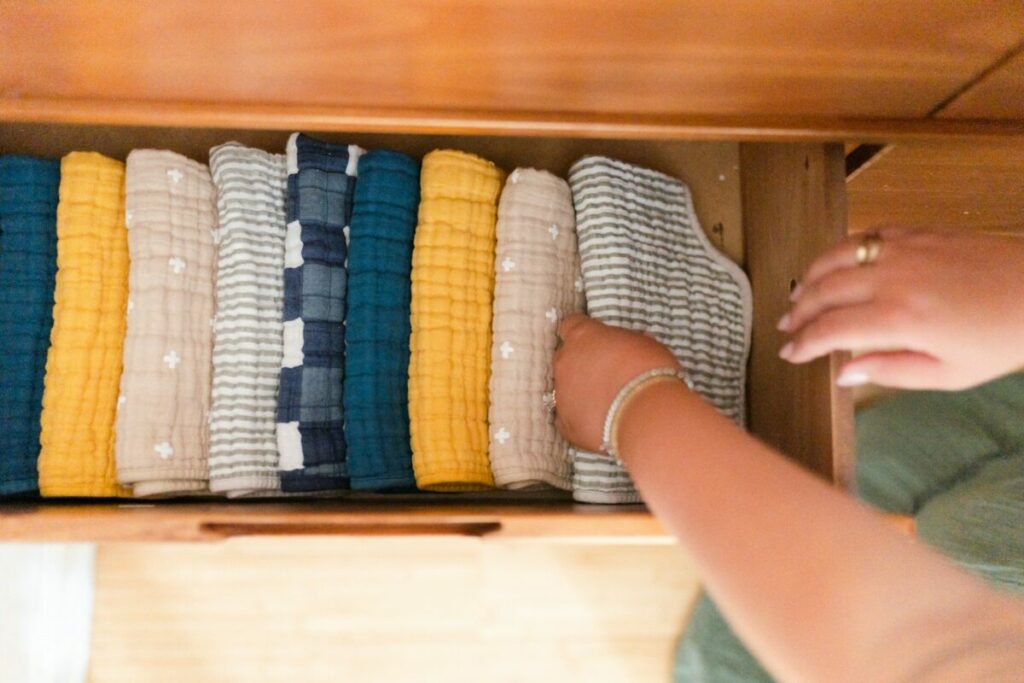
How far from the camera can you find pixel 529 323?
766 millimetres

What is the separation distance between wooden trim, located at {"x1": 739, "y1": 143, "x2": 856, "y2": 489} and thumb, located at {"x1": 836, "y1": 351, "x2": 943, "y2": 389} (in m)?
0.06

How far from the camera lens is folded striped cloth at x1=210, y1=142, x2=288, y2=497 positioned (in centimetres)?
74

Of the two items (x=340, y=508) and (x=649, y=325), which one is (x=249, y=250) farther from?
(x=649, y=325)

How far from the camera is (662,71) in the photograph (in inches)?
23.3

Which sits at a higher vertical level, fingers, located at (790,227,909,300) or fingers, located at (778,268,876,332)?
fingers, located at (790,227,909,300)

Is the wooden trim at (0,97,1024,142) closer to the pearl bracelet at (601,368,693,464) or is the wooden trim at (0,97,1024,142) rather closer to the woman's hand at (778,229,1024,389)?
the woman's hand at (778,229,1024,389)

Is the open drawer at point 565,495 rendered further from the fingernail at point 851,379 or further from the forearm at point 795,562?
the forearm at point 795,562

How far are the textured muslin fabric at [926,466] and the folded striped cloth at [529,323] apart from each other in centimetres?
52

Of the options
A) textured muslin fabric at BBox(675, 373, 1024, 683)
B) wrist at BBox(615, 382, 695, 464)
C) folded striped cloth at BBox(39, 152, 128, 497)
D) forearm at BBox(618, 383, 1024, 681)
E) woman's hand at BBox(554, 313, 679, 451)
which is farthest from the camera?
textured muslin fabric at BBox(675, 373, 1024, 683)

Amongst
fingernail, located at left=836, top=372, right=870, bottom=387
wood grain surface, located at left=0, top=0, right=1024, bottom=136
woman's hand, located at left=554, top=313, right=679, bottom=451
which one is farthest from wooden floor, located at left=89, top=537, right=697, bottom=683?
wood grain surface, located at left=0, top=0, right=1024, bottom=136

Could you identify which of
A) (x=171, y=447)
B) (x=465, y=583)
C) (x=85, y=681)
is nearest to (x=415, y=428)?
(x=171, y=447)

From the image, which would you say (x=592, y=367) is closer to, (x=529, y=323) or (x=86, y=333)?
(x=529, y=323)

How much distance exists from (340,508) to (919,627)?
0.50 meters

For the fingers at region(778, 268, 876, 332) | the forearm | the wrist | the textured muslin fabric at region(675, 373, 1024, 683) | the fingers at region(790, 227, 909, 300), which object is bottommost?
the textured muslin fabric at region(675, 373, 1024, 683)
